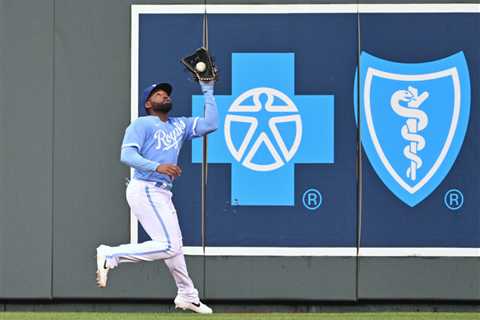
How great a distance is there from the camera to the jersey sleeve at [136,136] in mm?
9789

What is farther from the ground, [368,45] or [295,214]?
[368,45]

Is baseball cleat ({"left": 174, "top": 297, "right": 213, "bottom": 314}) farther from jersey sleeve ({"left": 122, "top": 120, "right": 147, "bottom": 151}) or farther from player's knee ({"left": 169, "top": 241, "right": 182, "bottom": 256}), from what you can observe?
jersey sleeve ({"left": 122, "top": 120, "right": 147, "bottom": 151})

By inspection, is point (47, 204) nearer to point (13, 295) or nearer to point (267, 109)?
point (13, 295)

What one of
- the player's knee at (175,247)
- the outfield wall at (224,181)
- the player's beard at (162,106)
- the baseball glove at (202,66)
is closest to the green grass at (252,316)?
the player's knee at (175,247)

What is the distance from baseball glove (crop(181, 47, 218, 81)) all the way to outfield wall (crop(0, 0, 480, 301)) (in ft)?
3.84

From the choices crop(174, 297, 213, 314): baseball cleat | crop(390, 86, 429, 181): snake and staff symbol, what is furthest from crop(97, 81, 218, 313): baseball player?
crop(390, 86, 429, 181): snake and staff symbol

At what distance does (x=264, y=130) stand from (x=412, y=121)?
1.26 m

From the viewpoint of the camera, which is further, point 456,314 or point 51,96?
point 51,96

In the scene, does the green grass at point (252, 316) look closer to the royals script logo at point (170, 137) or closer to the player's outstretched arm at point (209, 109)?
the royals script logo at point (170, 137)

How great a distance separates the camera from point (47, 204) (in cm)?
1125

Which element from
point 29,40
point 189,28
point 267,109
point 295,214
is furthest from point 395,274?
point 29,40

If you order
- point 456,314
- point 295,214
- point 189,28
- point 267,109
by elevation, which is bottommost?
point 456,314

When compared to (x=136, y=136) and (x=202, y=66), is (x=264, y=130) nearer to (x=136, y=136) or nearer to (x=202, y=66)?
(x=202, y=66)

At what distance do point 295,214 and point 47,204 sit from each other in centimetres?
212
